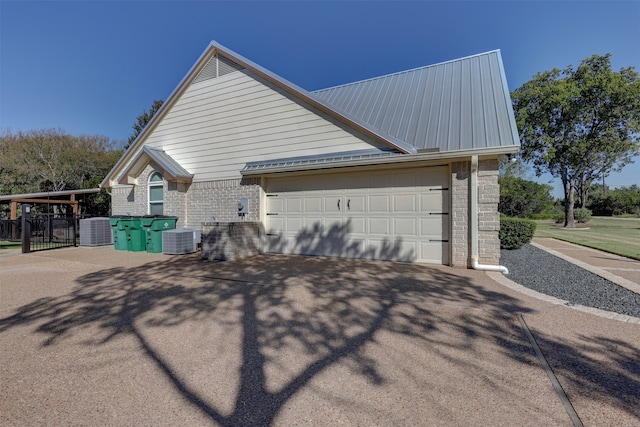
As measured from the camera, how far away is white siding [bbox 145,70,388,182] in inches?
362

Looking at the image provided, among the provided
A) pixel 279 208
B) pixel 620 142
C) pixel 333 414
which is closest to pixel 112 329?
pixel 333 414

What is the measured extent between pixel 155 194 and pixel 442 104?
36.3 ft

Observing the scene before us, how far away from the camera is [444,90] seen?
952cm

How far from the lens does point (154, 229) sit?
10328 millimetres

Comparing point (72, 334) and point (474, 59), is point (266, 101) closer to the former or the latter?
point (474, 59)

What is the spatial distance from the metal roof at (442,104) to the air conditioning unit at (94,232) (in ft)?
34.2

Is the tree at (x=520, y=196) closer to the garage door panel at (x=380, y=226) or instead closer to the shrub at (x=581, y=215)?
the shrub at (x=581, y=215)

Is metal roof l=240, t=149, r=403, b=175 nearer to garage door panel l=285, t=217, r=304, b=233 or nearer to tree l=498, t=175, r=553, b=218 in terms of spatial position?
garage door panel l=285, t=217, r=304, b=233

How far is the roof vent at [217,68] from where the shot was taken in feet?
35.3

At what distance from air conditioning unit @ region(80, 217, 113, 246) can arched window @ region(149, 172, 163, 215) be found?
6.82ft

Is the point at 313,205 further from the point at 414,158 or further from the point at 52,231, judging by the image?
the point at 52,231

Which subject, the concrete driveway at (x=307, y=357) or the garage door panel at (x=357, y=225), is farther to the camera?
the garage door panel at (x=357, y=225)

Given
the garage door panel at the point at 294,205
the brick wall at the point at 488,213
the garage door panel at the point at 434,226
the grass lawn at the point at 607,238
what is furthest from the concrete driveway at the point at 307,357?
the grass lawn at the point at 607,238

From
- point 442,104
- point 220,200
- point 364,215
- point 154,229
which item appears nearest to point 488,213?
point 364,215
